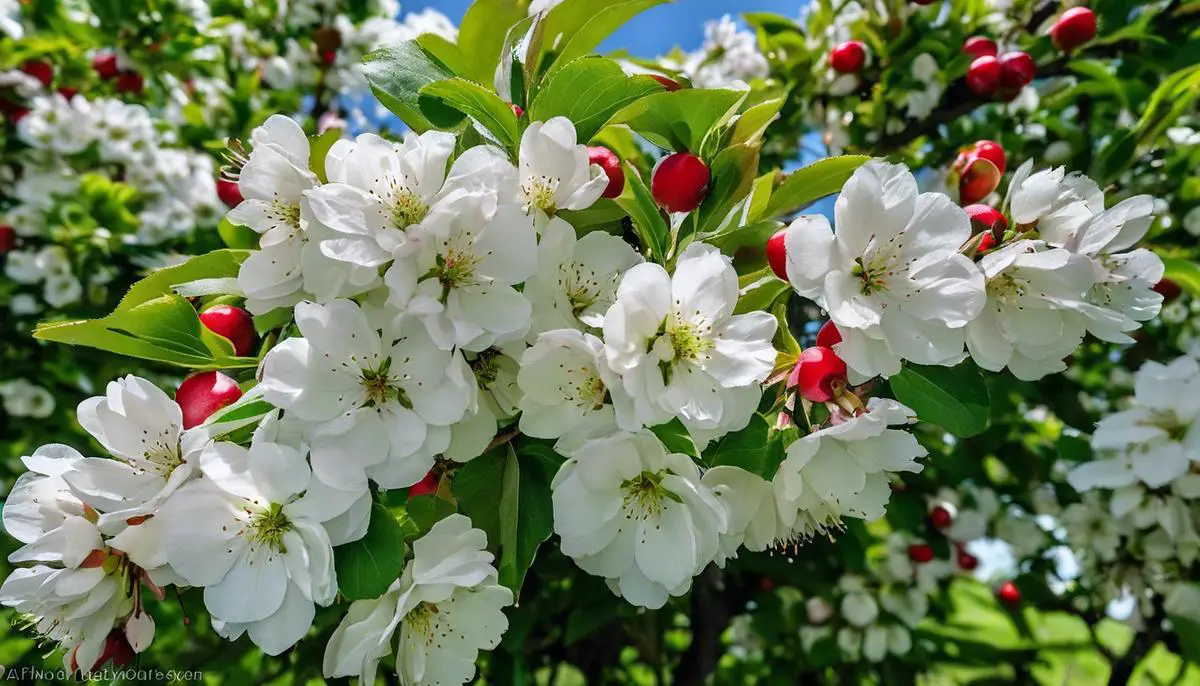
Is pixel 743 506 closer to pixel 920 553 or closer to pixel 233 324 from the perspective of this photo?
pixel 233 324

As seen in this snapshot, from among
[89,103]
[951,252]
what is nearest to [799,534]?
[951,252]

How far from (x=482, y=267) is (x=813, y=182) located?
38 centimetres

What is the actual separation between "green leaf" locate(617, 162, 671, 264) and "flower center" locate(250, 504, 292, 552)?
0.43m

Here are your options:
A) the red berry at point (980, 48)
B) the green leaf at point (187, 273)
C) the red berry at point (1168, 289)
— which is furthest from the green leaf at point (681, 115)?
the red berry at point (1168, 289)

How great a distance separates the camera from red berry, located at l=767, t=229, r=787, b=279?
782 mm

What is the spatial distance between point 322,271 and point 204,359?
164mm

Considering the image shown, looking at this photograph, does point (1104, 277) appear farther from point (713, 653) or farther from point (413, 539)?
point (713, 653)

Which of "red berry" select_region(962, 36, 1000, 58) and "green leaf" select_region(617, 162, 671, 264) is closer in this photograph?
"green leaf" select_region(617, 162, 671, 264)

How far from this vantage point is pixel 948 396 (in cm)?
82

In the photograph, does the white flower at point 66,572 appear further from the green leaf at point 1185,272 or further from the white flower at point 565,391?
the green leaf at point 1185,272

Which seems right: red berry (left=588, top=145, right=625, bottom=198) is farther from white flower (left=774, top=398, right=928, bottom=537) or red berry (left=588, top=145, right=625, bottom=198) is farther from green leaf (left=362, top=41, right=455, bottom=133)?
white flower (left=774, top=398, right=928, bottom=537)

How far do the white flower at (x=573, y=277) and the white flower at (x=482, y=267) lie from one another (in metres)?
0.04

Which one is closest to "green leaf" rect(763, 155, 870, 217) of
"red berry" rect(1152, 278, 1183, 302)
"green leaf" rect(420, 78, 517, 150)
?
"green leaf" rect(420, 78, 517, 150)

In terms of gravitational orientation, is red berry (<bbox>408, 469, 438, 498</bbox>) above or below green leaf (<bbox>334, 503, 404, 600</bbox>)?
below
